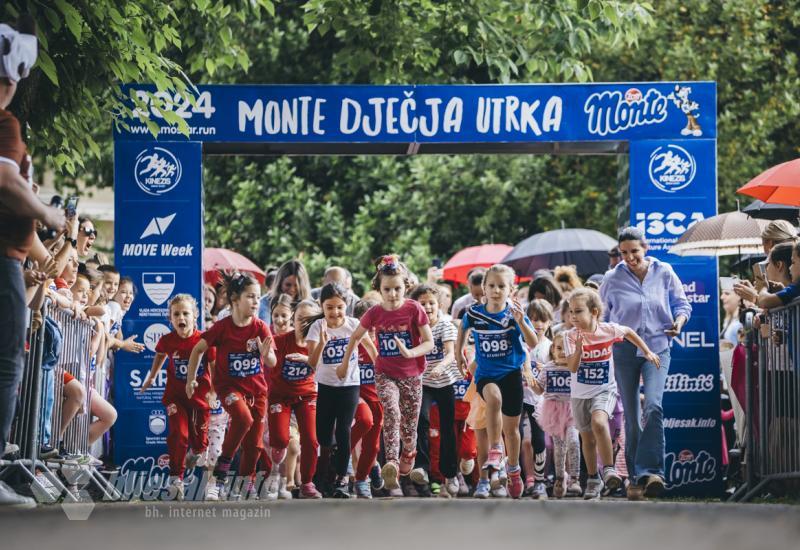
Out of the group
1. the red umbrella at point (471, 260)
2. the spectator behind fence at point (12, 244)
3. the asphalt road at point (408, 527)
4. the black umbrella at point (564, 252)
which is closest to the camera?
the asphalt road at point (408, 527)

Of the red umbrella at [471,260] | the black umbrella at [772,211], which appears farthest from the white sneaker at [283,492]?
the red umbrella at [471,260]

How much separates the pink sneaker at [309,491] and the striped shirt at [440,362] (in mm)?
1476

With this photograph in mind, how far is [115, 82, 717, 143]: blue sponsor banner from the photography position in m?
13.3

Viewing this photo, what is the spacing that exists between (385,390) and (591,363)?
1824mm

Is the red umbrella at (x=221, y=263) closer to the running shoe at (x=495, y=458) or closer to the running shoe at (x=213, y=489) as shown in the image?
the running shoe at (x=213, y=489)

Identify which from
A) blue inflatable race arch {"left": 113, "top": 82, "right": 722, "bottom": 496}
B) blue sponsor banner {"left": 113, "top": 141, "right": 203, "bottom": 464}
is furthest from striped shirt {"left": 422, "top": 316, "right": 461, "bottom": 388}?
blue sponsor banner {"left": 113, "top": 141, "right": 203, "bottom": 464}

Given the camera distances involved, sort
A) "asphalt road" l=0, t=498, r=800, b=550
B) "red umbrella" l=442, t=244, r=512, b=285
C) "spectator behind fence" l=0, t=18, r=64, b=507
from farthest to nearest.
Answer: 1. "red umbrella" l=442, t=244, r=512, b=285
2. "spectator behind fence" l=0, t=18, r=64, b=507
3. "asphalt road" l=0, t=498, r=800, b=550

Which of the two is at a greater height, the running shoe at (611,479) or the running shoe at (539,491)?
the running shoe at (611,479)

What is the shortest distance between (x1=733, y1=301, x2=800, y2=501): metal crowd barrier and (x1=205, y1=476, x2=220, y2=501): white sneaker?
438cm

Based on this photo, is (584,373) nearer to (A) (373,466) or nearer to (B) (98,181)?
(A) (373,466)

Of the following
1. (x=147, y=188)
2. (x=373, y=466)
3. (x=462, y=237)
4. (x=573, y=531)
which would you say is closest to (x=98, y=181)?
(x=462, y=237)

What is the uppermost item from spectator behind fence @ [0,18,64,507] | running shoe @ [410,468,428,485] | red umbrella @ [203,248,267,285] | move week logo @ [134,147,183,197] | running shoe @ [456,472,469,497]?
move week logo @ [134,147,183,197]

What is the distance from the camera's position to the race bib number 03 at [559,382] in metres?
12.6

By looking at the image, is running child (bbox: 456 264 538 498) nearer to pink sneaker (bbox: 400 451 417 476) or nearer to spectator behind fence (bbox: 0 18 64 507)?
pink sneaker (bbox: 400 451 417 476)
